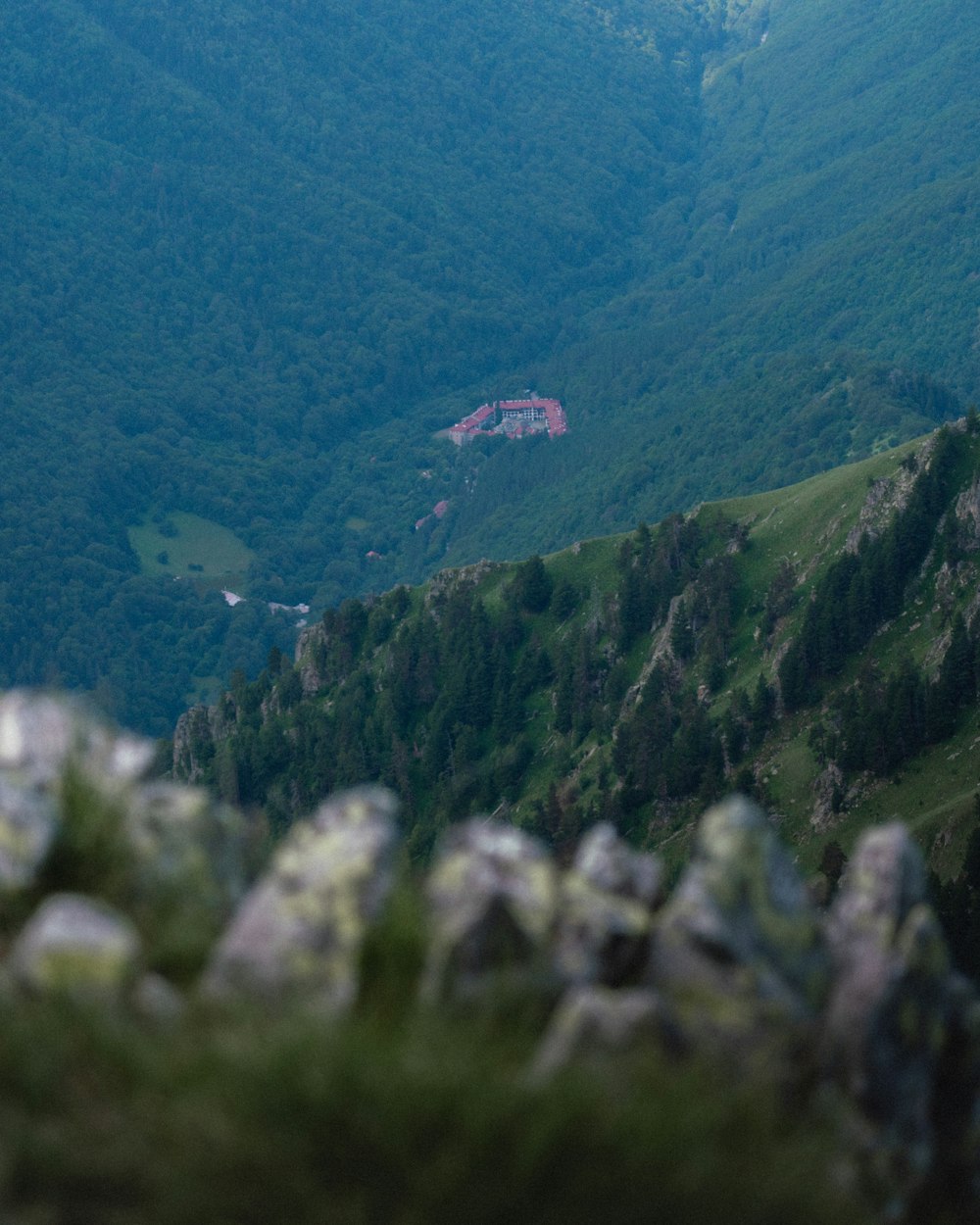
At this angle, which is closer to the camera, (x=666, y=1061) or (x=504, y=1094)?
(x=504, y=1094)

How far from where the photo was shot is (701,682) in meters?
144

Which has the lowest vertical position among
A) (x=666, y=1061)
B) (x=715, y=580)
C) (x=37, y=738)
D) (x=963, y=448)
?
(x=715, y=580)

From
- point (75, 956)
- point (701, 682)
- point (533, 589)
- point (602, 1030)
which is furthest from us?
point (533, 589)

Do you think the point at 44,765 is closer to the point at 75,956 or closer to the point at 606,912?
the point at 75,956

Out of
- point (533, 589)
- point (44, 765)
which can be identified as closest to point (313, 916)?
point (44, 765)

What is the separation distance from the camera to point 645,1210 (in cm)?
897

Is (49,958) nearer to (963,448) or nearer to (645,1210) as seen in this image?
(645,1210)

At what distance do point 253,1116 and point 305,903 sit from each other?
7.79 feet

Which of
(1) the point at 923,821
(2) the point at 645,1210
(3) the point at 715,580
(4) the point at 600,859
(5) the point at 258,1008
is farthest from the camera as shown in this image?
(3) the point at 715,580

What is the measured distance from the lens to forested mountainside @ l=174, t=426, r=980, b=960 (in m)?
97.1

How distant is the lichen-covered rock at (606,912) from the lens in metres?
11.7

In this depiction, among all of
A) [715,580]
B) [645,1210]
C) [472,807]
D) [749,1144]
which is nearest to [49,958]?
[645,1210]

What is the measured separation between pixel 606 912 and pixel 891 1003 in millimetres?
2734

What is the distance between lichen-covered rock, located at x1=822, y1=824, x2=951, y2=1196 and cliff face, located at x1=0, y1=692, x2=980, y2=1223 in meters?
0.02
